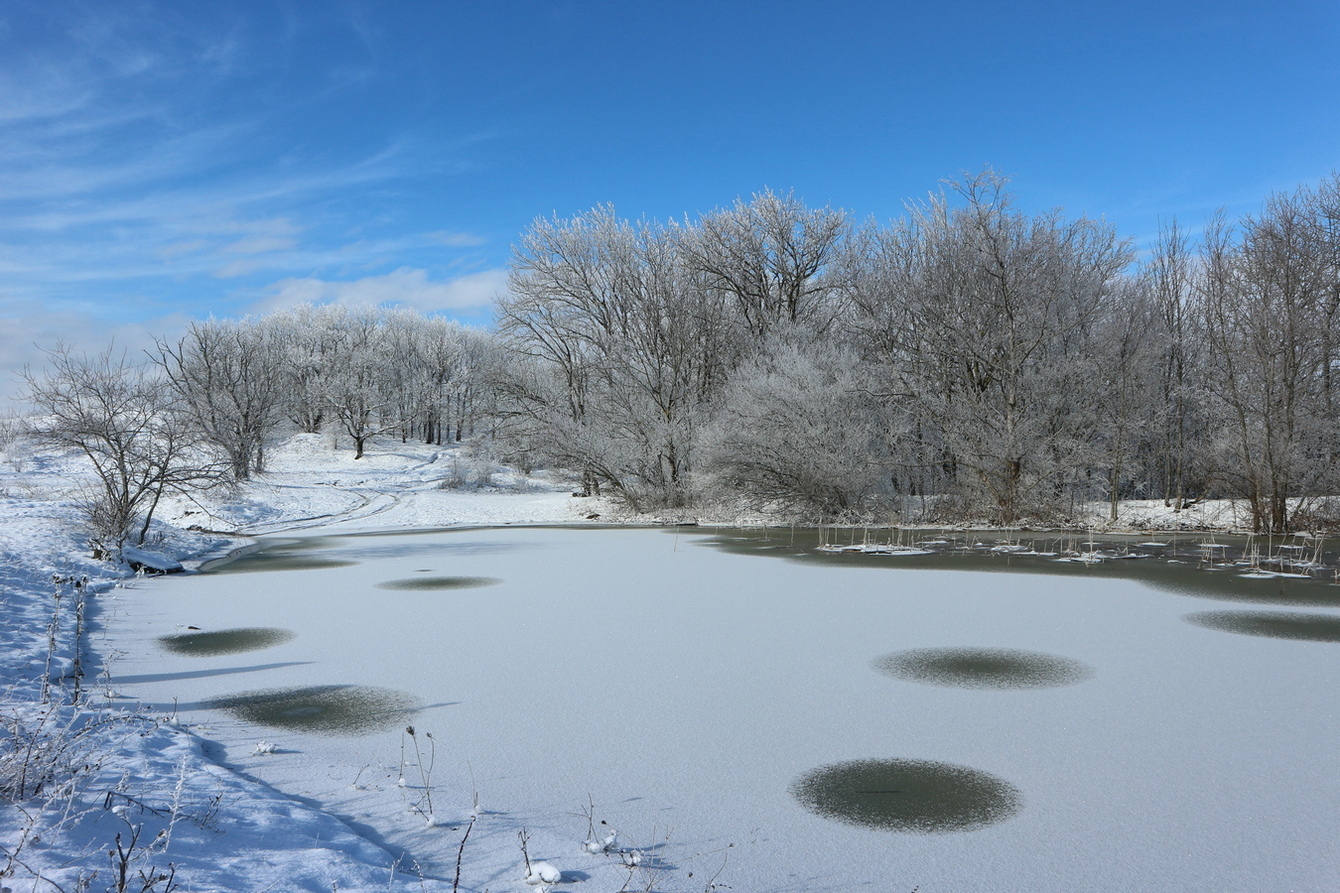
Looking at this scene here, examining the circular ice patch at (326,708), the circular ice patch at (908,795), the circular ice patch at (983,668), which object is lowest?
the circular ice patch at (326,708)

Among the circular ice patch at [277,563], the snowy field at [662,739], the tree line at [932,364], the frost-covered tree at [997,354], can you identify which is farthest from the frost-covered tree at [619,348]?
the snowy field at [662,739]

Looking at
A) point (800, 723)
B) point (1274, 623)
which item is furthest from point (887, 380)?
point (800, 723)

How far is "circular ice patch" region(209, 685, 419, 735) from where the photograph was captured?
524 cm

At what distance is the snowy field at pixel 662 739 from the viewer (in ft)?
10.9

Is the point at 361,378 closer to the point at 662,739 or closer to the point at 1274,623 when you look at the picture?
the point at 1274,623

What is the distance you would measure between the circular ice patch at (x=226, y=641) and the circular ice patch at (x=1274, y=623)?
907 centimetres

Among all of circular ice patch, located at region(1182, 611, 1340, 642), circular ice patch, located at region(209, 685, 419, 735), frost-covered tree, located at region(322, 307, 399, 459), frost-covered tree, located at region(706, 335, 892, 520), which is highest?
frost-covered tree, located at region(322, 307, 399, 459)

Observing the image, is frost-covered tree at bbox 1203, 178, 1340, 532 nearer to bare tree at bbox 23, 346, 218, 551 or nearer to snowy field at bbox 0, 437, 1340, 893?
snowy field at bbox 0, 437, 1340, 893

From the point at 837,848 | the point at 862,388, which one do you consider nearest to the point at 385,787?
the point at 837,848

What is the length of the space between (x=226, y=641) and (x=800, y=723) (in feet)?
18.7

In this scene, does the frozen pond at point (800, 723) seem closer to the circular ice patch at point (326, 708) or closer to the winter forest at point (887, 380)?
the circular ice patch at point (326, 708)

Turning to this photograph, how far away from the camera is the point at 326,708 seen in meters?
5.59

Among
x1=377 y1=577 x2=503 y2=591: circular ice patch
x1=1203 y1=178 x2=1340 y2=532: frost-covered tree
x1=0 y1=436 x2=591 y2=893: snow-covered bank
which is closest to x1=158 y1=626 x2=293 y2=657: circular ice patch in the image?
x1=0 y1=436 x2=591 y2=893: snow-covered bank

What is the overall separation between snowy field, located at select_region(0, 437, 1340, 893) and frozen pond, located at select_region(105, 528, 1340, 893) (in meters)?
0.02
